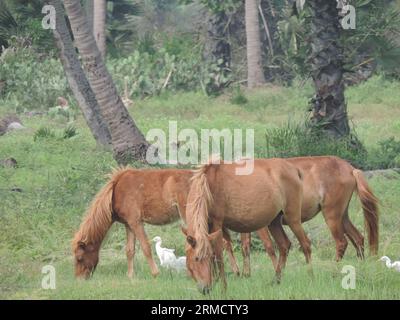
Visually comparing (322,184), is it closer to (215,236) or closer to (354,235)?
(354,235)

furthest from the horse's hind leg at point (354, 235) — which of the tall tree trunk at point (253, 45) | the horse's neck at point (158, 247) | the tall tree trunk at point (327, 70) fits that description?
the tall tree trunk at point (253, 45)

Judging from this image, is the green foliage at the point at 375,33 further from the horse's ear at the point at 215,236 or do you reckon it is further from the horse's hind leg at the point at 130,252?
the horse's ear at the point at 215,236

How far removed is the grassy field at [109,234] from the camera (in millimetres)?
10219

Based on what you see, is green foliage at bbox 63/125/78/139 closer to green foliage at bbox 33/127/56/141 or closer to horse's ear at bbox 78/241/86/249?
green foliage at bbox 33/127/56/141

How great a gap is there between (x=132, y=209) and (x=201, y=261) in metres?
2.53

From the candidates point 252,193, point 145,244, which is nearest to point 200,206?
point 252,193

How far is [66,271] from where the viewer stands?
39.9 feet

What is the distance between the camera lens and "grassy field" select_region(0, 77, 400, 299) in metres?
10.2

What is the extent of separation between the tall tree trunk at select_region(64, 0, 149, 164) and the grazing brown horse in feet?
17.0

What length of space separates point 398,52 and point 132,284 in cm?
1132

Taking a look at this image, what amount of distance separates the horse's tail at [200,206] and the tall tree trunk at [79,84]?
8.81m

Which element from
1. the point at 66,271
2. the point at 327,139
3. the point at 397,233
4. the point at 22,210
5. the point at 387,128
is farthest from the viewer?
the point at 387,128
